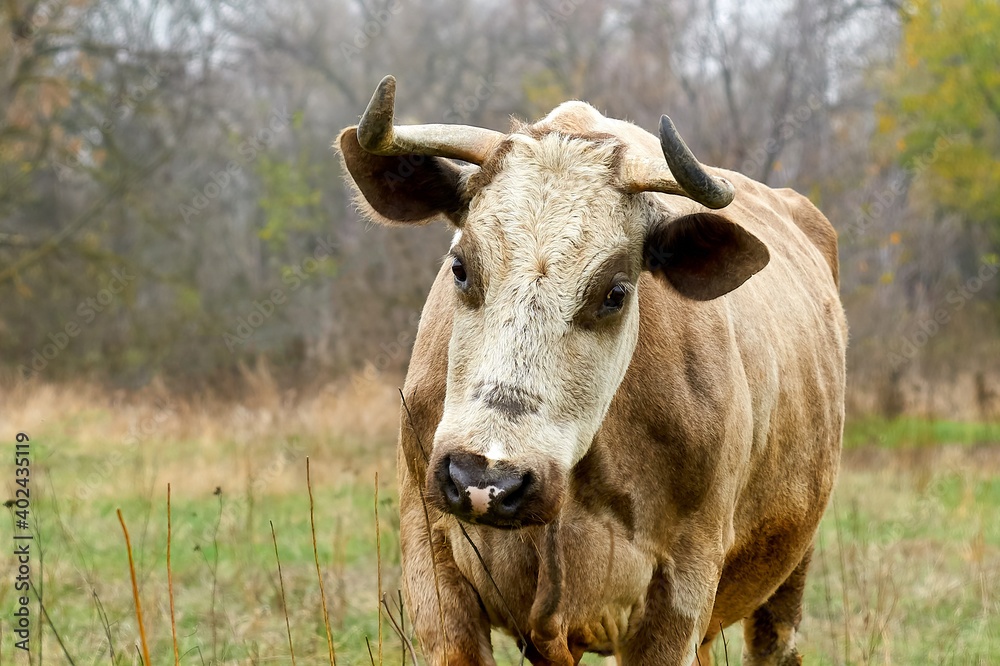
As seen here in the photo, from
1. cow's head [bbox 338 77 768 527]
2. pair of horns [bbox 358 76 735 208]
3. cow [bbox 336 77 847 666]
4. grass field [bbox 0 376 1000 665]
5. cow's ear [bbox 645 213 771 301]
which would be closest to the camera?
cow's head [bbox 338 77 768 527]

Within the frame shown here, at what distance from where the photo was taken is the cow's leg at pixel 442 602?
3.41 meters

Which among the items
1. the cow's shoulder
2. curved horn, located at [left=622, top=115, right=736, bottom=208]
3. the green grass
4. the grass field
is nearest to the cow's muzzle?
curved horn, located at [left=622, top=115, right=736, bottom=208]

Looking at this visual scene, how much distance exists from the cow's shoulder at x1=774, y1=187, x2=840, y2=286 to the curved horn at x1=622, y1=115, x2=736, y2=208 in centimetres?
362

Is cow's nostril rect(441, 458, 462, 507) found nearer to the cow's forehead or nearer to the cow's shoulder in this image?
the cow's forehead

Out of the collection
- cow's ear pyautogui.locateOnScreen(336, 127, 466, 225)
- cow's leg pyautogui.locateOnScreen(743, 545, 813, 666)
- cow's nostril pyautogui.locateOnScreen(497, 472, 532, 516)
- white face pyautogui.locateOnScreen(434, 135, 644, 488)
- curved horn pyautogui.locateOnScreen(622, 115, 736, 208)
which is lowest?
cow's leg pyautogui.locateOnScreen(743, 545, 813, 666)

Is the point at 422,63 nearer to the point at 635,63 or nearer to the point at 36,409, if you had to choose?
the point at 635,63

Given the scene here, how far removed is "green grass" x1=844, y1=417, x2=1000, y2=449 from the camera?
591 inches

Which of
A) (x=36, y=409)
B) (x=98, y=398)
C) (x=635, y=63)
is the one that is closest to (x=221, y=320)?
(x=98, y=398)

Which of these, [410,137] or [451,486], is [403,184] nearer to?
[410,137]

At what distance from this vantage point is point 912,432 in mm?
15648

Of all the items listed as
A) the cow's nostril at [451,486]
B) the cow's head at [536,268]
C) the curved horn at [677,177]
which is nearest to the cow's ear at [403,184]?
the cow's head at [536,268]

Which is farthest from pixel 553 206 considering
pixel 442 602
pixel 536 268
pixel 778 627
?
pixel 778 627

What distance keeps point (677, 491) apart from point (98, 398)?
52.2 ft

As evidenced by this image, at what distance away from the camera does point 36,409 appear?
A: 14.7m
